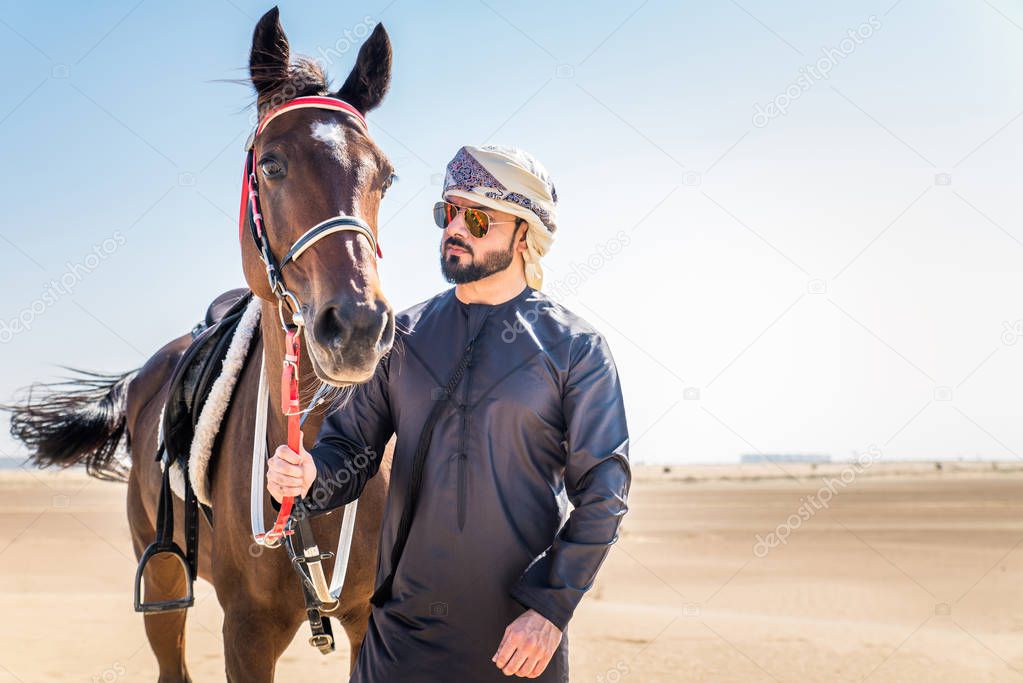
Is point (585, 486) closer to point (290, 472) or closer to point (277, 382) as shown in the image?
point (290, 472)

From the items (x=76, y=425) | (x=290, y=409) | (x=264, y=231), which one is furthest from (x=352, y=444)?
(x=76, y=425)

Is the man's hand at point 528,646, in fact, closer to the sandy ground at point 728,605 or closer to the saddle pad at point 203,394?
the saddle pad at point 203,394

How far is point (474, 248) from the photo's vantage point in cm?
242

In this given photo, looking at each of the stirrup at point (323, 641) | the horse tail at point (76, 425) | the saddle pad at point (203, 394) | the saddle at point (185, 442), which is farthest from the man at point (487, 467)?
the horse tail at point (76, 425)

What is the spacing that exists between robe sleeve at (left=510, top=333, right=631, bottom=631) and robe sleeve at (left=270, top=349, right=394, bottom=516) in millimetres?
542

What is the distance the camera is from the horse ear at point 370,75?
10.7 feet

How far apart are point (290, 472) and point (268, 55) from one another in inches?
66.6

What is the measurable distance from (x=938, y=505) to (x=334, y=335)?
27375 millimetres

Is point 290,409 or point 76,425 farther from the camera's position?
point 76,425

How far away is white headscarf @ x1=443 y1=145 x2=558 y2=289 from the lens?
241 centimetres

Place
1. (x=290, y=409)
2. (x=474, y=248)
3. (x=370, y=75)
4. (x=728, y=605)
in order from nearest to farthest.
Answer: (x=290, y=409) → (x=474, y=248) → (x=370, y=75) → (x=728, y=605)

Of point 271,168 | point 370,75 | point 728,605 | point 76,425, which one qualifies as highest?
point 370,75

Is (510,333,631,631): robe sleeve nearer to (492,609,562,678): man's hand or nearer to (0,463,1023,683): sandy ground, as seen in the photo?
(492,609,562,678): man's hand

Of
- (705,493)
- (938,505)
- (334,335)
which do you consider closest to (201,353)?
(334,335)
